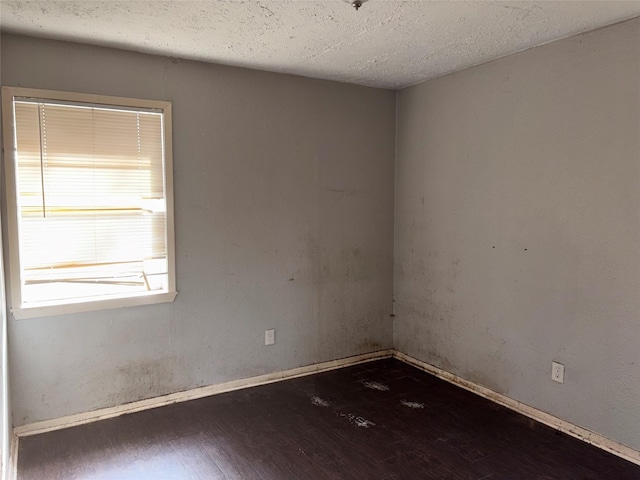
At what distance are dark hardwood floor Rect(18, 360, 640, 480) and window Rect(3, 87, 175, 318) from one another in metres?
0.79

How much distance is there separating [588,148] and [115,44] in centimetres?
282

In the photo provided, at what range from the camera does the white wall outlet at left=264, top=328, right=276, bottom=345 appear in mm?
3541

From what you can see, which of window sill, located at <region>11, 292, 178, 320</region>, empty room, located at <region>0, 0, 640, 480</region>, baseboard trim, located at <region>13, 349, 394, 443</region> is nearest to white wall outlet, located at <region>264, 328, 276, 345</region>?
empty room, located at <region>0, 0, 640, 480</region>

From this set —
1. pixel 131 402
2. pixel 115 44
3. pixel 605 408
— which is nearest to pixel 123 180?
pixel 115 44

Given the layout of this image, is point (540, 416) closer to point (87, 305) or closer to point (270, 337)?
point (270, 337)

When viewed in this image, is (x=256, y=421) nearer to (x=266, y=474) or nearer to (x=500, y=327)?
(x=266, y=474)

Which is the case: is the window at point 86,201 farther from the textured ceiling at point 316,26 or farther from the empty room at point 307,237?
the textured ceiling at point 316,26

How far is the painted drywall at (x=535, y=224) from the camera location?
250 cm

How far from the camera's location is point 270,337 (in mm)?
3559

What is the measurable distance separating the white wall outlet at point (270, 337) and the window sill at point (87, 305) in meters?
0.77

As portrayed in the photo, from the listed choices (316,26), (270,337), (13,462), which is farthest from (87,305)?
(316,26)

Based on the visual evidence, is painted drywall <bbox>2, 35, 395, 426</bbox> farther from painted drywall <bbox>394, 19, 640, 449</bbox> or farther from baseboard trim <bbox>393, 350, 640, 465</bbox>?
baseboard trim <bbox>393, 350, 640, 465</bbox>

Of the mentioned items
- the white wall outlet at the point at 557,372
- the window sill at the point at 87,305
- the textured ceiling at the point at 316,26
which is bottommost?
the white wall outlet at the point at 557,372

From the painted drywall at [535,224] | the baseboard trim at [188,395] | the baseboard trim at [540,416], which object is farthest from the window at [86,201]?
the baseboard trim at [540,416]
